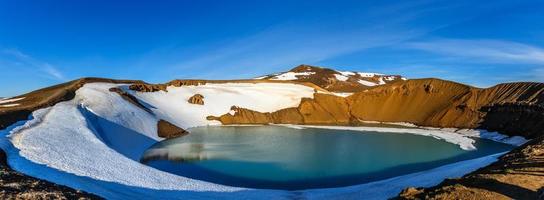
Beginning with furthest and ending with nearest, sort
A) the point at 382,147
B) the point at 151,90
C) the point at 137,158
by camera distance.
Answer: the point at 151,90 < the point at 382,147 < the point at 137,158

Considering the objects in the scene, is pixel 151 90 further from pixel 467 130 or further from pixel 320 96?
pixel 467 130

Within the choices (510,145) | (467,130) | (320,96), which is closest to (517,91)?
(467,130)

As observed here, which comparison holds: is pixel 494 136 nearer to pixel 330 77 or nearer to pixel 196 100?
pixel 196 100

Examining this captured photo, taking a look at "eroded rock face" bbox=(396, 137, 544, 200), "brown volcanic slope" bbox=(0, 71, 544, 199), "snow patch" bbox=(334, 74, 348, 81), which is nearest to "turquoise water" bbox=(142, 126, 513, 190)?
"brown volcanic slope" bbox=(0, 71, 544, 199)

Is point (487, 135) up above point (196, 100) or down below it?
below

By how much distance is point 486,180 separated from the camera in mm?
13961

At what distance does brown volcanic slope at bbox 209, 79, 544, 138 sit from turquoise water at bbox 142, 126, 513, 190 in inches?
341

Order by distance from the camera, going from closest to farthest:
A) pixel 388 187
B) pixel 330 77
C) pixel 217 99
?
pixel 388 187, pixel 217 99, pixel 330 77

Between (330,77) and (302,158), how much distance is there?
5147 inches

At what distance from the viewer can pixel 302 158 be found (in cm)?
3134

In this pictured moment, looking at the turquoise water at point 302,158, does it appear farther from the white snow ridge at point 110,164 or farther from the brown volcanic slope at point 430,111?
the brown volcanic slope at point 430,111

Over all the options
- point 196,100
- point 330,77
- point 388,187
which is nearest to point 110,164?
point 388,187

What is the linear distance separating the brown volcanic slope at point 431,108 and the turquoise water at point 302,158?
28.4 ft

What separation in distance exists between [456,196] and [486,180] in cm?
287
